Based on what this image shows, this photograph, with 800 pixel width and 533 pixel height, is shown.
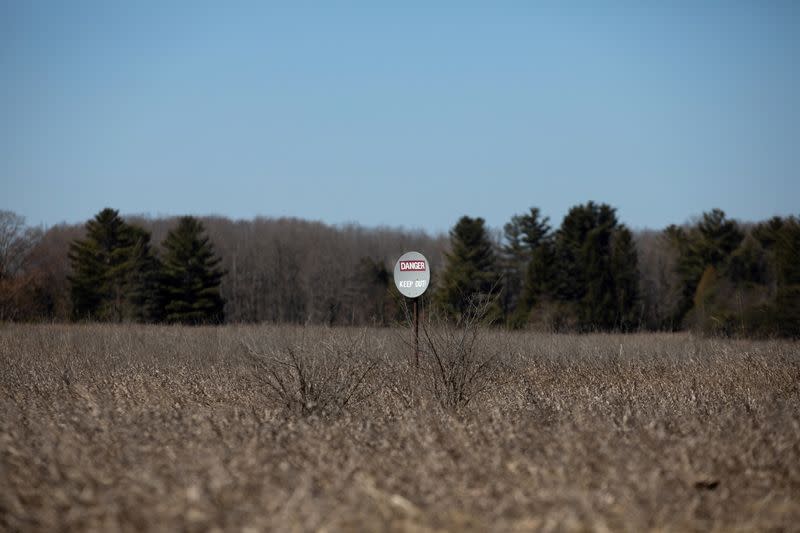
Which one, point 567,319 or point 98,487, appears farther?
point 567,319

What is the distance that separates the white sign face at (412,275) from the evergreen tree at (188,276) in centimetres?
3586

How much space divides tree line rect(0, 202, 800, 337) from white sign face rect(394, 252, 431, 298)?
76.6 feet

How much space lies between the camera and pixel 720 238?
55000mm

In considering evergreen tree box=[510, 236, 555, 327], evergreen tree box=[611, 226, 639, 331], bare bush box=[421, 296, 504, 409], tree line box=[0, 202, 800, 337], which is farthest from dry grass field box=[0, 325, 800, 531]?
evergreen tree box=[611, 226, 639, 331]

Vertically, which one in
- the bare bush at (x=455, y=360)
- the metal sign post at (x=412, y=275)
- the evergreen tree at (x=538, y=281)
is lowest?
the bare bush at (x=455, y=360)

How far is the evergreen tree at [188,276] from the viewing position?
48.3m

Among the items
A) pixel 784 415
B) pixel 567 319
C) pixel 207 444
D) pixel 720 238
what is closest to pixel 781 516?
pixel 784 415

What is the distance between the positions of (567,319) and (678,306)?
397 inches

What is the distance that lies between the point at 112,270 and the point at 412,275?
3665 centimetres

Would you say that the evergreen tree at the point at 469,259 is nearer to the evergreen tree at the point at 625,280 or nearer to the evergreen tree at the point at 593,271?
the evergreen tree at the point at 593,271

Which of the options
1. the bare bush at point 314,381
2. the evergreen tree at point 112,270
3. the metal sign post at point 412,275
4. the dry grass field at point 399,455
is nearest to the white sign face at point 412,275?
the metal sign post at point 412,275

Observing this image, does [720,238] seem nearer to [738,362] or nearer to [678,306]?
[678,306]

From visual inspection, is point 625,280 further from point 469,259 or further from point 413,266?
point 413,266

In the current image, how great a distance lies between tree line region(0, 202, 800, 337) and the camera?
136 ft
